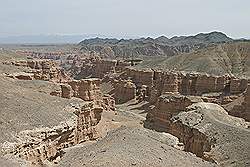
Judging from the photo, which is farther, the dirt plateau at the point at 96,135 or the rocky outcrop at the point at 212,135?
the rocky outcrop at the point at 212,135

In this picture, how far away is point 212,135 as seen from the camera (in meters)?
32.3

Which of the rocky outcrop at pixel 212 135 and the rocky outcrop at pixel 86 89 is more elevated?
the rocky outcrop at pixel 212 135

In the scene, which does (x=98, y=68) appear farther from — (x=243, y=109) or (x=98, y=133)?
(x=98, y=133)

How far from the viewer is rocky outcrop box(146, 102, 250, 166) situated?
93.9 feet

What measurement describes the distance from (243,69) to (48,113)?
68891 millimetres

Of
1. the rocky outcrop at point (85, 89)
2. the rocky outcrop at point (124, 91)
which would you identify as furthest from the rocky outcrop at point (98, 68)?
the rocky outcrop at point (85, 89)

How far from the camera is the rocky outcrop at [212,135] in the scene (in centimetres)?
2862

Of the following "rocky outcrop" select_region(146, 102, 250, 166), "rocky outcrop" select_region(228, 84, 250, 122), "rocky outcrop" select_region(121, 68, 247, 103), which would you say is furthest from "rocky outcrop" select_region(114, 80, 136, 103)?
"rocky outcrop" select_region(146, 102, 250, 166)

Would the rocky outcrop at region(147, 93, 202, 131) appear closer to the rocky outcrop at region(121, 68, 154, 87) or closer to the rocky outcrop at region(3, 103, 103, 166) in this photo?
the rocky outcrop at region(3, 103, 103, 166)

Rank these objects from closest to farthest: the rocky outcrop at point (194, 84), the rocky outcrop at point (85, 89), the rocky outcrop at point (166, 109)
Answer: the rocky outcrop at point (166, 109), the rocky outcrop at point (85, 89), the rocky outcrop at point (194, 84)

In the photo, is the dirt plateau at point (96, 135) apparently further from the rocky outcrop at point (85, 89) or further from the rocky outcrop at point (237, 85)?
the rocky outcrop at point (237, 85)

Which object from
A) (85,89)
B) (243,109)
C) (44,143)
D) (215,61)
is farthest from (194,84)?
(44,143)

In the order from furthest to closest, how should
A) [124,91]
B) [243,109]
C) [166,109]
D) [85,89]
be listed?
1. [124,91]
2. [85,89]
3. [243,109]
4. [166,109]

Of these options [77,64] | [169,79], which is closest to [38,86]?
[169,79]
